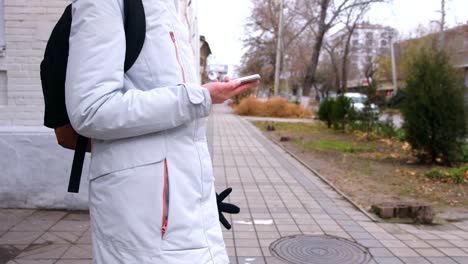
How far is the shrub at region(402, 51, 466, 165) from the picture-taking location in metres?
10.0

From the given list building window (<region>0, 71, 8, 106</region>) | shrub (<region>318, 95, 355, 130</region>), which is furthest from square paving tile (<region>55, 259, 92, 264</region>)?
shrub (<region>318, 95, 355, 130</region>)

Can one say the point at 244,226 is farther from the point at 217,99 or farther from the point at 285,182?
the point at 217,99

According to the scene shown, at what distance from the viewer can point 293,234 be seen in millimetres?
5191

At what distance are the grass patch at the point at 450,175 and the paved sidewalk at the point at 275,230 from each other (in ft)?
7.97

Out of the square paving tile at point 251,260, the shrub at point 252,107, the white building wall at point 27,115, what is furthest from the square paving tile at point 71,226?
the shrub at point 252,107

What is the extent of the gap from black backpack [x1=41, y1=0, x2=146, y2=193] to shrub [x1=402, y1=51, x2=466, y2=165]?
9700 millimetres

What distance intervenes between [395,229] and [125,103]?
4.77 meters

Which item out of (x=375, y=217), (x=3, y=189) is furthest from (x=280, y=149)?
(x=3, y=189)

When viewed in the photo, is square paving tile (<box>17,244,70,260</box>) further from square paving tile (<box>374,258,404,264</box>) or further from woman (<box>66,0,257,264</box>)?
woman (<box>66,0,257,264</box>)

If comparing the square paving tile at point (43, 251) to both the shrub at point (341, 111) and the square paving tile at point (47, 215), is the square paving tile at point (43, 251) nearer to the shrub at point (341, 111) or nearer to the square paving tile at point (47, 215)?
the square paving tile at point (47, 215)

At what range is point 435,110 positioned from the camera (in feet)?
33.1

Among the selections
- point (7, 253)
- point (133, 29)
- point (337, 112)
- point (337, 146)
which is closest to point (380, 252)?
point (7, 253)

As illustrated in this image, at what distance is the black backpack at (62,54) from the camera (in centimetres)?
145

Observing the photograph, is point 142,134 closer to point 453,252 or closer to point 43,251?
point 43,251
